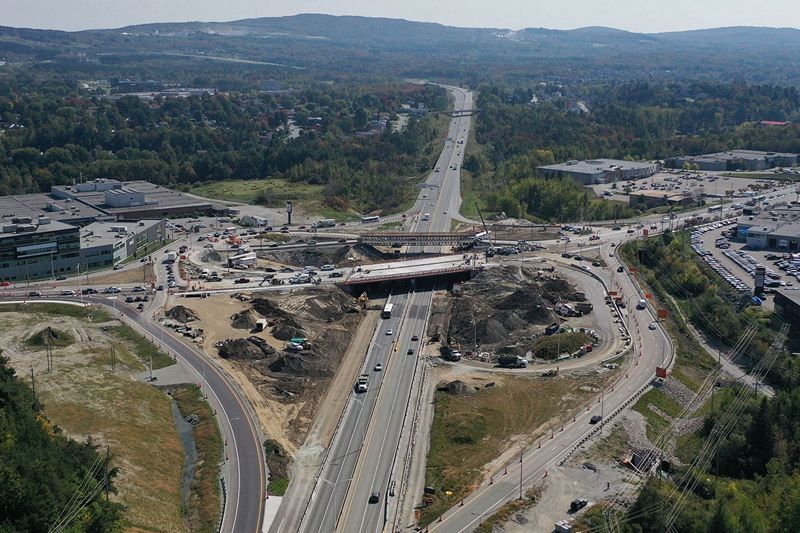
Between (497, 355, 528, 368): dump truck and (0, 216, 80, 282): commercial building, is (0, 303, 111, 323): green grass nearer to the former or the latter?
(0, 216, 80, 282): commercial building

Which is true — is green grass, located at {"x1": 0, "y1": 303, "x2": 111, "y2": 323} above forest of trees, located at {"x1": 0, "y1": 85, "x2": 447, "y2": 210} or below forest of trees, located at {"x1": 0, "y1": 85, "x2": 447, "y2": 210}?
below

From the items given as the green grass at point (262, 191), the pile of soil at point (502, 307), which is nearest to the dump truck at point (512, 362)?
the pile of soil at point (502, 307)

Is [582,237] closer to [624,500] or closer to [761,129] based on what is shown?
[624,500]

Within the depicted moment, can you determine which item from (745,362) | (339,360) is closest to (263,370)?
(339,360)

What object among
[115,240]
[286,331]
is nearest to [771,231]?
[286,331]

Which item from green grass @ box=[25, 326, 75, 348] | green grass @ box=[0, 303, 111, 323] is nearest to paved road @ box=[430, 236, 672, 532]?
green grass @ box=[25, 326, 75, 348]

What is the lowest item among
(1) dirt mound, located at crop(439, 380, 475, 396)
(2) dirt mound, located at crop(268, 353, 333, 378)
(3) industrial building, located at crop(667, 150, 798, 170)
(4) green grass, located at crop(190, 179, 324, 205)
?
(4) green grass, located at crop(190, 179, 324, 205)

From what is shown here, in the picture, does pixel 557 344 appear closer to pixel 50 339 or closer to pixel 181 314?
pixel 181 314
